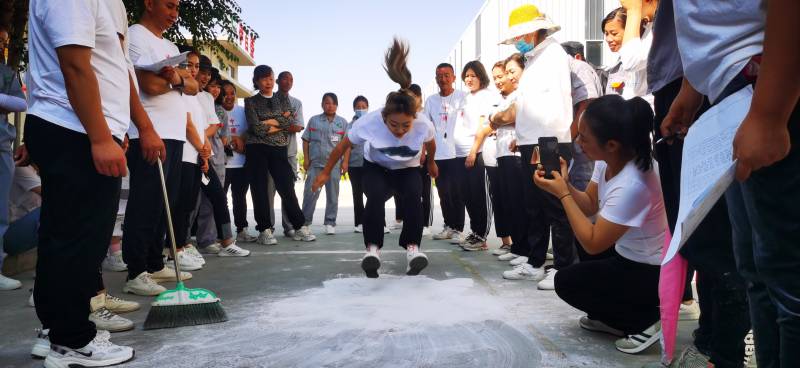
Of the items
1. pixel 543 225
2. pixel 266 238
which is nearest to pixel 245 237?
pixel 266 238

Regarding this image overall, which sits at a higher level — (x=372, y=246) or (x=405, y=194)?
(x=405, y=194)

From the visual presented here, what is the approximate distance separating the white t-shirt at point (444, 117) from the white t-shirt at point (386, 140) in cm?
202

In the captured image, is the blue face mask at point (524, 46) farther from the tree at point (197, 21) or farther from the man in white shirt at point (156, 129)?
the tree at point (197, 21)

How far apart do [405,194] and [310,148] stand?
3499 millimetres

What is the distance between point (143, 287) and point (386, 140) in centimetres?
183

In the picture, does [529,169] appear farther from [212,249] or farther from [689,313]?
[212,249]

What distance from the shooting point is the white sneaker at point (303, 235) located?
6.23 metres

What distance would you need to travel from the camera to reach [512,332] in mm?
2582

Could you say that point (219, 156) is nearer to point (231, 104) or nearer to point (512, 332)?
point (231, 104)

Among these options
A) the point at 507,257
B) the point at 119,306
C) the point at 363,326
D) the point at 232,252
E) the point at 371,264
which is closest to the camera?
the point at 363,326

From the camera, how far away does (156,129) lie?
3.46 meters

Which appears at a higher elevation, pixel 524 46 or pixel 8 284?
pixel 524 46

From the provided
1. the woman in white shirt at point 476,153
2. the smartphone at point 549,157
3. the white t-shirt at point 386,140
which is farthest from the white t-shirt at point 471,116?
the smartphone at point 549,157

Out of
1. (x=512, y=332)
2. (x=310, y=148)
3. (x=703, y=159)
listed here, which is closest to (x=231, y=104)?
(x=310, y=148)
